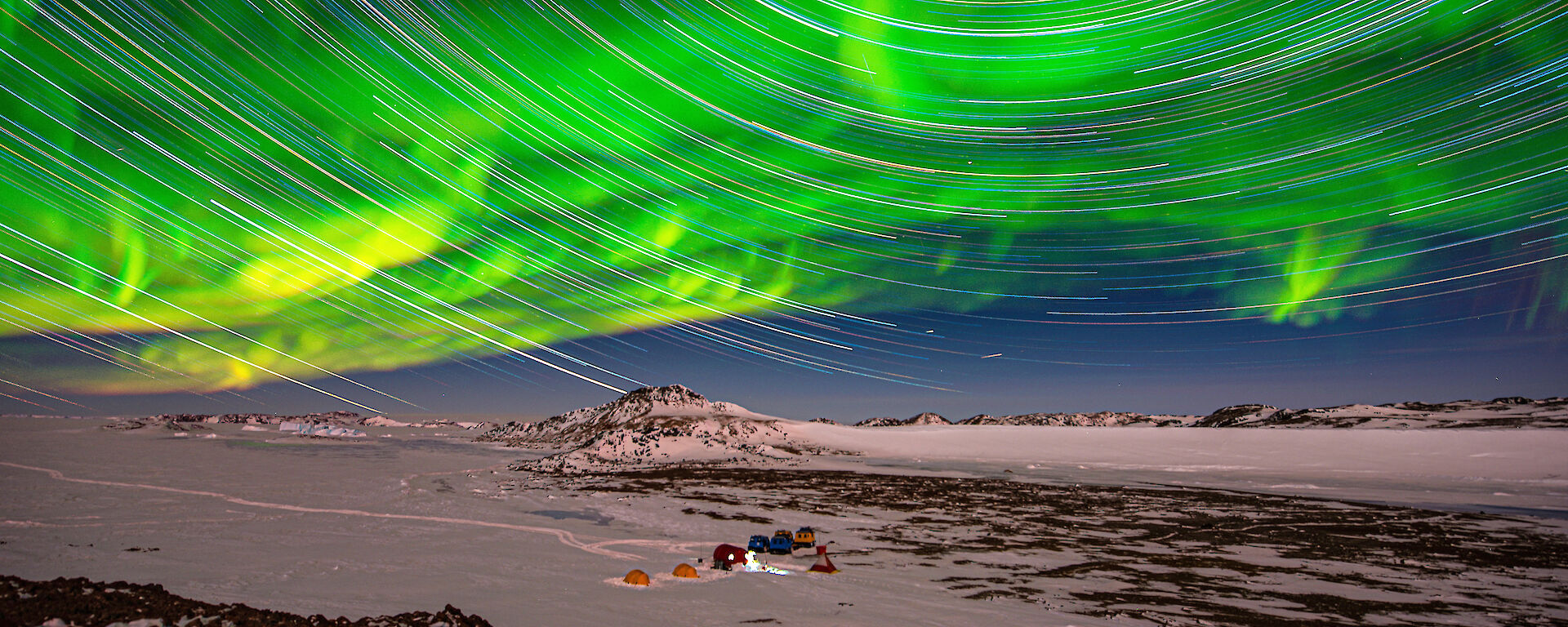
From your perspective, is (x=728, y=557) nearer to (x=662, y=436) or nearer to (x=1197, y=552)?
Answer: (x=1197, y=552)

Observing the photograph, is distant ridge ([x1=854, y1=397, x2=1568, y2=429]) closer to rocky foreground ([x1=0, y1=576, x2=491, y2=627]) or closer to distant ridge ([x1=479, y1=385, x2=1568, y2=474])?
distant ridge ([x1=479, y1=385, x2=1568, y2=474])

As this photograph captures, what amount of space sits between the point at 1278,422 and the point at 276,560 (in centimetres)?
12859

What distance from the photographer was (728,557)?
45.9ft

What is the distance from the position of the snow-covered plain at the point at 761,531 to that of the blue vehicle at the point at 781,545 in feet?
2.05

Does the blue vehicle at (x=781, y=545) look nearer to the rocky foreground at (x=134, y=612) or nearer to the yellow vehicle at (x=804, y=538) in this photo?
the yellow vehicle at (x=804, y=538)

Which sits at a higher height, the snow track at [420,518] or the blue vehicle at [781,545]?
the blue vehicle at [781,545]

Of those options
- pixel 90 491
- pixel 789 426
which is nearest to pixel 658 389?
pixel 789 426

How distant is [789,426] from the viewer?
92.9m

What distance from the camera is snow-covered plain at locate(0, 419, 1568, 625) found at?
1123 cm

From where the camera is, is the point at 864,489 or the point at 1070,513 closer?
the point at 1070,513

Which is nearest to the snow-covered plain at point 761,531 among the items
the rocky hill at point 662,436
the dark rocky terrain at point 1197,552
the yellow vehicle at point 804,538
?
the dark rocky terrain at point 1197,552

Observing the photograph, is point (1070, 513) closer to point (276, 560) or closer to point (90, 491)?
point (276, 560)

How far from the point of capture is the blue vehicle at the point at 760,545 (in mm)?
15570

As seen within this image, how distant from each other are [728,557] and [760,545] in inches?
71.7
